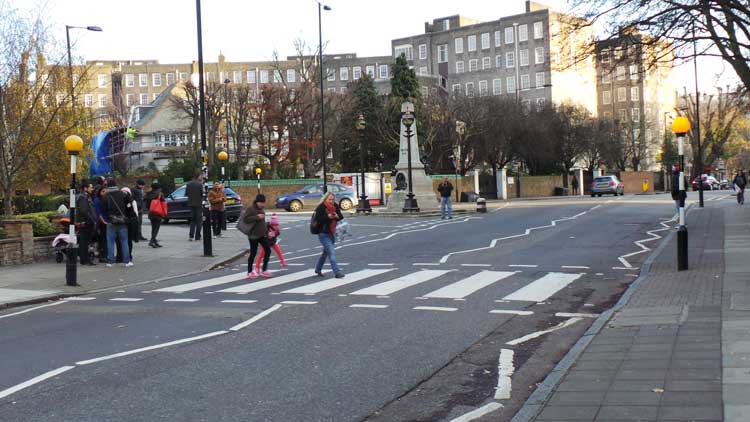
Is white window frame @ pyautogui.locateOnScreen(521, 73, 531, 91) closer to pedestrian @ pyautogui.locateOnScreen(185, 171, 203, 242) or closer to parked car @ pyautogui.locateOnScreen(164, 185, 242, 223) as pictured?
parked car @ pyautogui.locateOnScreen(164, 185, 242, 223)

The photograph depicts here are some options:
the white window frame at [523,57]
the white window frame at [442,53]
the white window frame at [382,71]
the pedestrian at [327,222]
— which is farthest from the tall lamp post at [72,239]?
the white window frame at [382,71]

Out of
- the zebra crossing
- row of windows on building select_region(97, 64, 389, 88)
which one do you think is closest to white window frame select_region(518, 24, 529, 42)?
row of windows on building select_region(97, 64, 389, 88)

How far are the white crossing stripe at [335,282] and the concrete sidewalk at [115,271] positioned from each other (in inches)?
146

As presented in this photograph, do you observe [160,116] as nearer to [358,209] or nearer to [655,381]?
[358,209]

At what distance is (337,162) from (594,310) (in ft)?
197

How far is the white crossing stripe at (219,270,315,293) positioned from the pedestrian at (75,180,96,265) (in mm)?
5223

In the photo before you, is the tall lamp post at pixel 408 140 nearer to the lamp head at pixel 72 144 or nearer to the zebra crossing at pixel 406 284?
the zebra crossing at pixel 406 284

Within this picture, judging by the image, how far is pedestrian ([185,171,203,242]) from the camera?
862 inches

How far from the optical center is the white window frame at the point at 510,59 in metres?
97.4

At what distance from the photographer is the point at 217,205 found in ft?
79.0

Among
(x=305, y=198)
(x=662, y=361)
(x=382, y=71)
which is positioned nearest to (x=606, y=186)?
(x=305, y=198)

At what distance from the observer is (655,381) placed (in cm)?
630

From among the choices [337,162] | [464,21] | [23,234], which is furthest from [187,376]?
[464,21]

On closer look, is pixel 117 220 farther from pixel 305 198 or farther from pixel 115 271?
pixel 305 198
